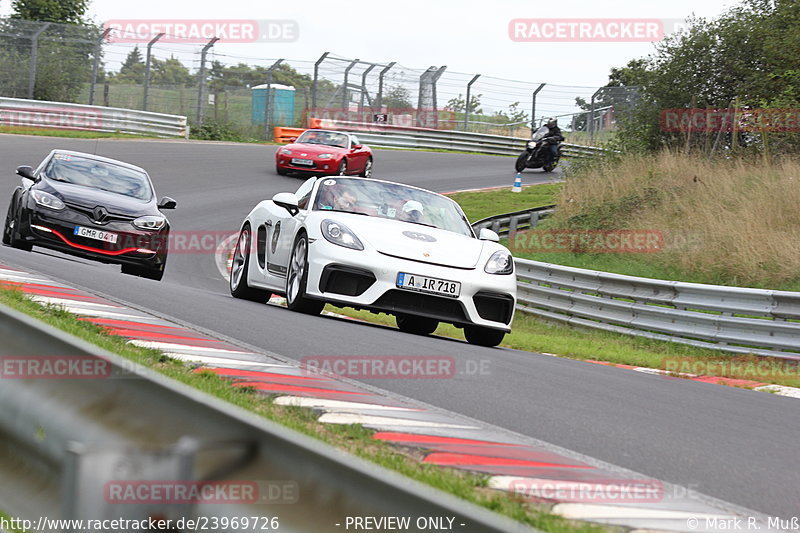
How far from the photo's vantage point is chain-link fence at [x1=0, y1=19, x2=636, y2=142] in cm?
3272

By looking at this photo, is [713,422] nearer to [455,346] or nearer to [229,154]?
[455,346]

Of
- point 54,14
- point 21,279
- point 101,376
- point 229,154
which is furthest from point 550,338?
point 54,14

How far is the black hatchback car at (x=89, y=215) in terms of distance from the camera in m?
11.8

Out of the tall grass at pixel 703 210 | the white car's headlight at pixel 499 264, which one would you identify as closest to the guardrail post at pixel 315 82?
the tall grass at pixel 703 210

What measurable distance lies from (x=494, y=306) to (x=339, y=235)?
4.91 feet

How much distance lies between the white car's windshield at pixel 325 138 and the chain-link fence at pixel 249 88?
8196 mm

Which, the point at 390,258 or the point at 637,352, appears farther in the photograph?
the point at 637,352

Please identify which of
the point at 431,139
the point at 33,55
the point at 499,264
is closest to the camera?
the point at 499,264

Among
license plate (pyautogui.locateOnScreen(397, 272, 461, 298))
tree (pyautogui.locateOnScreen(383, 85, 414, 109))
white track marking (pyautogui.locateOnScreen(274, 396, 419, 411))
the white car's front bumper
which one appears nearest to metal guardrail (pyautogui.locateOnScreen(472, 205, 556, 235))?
the white car's front bumper

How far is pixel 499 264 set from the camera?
9258 millimetres

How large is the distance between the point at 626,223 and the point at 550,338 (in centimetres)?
702

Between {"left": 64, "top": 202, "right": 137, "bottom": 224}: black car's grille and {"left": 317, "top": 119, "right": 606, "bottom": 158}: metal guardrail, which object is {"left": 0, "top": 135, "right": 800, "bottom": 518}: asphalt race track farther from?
{"left": 317, "top": 119, "right": 606, "bottom": 158}: metal guardrail

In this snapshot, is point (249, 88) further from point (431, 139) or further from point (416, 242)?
point (416, 242)

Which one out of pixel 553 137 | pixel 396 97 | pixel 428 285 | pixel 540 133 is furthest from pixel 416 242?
pixel 396 97
